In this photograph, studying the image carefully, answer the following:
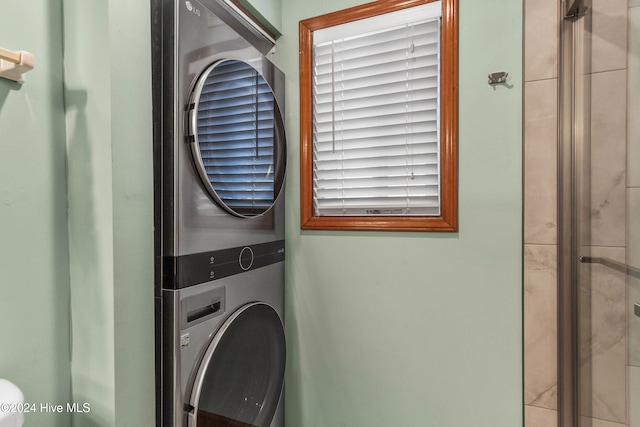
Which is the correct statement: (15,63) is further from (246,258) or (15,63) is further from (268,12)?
(268,12)

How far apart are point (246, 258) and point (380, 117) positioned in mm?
808

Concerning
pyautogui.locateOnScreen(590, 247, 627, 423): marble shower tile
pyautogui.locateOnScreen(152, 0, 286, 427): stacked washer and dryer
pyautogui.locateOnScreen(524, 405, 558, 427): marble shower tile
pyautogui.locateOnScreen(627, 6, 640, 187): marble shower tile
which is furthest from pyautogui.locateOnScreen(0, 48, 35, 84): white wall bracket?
pyautogui.locateOnScreen(524, 405, 558, 427): marble shower tile

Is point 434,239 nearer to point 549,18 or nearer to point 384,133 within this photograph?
point 384,133

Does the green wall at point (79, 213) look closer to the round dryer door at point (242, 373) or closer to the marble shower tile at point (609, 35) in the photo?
the round dryer door at point (242, 373)

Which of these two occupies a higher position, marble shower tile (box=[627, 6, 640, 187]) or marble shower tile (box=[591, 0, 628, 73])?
marble shower tile (box=[591, 0, 628, 73])

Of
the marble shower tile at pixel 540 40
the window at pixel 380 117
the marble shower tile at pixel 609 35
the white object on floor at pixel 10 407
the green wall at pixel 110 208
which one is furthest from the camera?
the window at pixel 380 117

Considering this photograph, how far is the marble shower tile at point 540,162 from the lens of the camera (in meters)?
1.16

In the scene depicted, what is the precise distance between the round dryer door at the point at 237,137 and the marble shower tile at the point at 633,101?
1.03 m

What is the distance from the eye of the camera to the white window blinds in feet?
4.36

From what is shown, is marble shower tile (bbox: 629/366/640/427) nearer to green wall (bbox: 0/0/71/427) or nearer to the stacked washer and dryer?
the stacked washer and dryer

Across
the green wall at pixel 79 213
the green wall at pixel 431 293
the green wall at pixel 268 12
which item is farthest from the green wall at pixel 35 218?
the green wall at pixel 431 293

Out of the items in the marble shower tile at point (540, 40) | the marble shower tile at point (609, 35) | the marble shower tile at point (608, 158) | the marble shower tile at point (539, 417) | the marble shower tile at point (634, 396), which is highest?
the marble shower tile at point (540, 40)

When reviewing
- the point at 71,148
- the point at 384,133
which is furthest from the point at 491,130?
the point at 71,148

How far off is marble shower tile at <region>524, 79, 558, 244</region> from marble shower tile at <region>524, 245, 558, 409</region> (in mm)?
72
